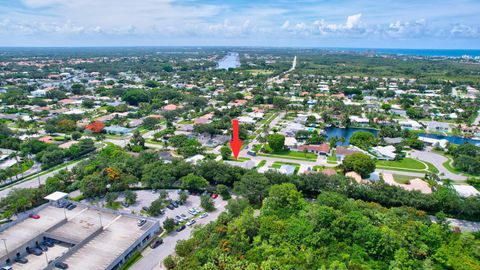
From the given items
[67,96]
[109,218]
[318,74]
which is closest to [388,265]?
[109,218]

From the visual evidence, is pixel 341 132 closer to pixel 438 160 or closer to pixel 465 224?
pixel 438 160

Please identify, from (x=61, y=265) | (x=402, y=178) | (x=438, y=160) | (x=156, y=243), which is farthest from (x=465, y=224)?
(x=61, y=265)

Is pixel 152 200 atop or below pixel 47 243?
atop

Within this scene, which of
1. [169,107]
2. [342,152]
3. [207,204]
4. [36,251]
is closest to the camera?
[36,251]

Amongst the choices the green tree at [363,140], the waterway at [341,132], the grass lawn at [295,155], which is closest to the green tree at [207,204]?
the grass lawn at [295,155]

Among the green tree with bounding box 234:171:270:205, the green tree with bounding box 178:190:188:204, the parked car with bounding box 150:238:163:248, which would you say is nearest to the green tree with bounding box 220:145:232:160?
the green tree with bounding box 234:171:270:205

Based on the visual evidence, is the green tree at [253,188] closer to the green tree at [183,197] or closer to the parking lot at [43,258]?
the green tree at [183,197]

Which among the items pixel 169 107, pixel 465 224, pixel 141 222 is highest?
pixel 169 107

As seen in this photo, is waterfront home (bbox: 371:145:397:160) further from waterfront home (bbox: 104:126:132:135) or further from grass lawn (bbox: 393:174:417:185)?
waterfront home (bbox: 104:126:132:135)
